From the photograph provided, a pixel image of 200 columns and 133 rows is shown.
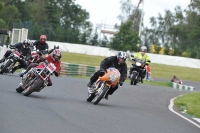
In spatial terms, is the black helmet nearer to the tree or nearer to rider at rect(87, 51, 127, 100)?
rider at rect(87, 51, 127, 100)

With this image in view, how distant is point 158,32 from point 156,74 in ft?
194

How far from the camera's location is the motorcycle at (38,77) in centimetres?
1466

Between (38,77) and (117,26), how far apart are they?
89996mm

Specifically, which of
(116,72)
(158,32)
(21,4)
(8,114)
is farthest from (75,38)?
(8,114)

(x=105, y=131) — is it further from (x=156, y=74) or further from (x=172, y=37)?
(x=172, y=37)

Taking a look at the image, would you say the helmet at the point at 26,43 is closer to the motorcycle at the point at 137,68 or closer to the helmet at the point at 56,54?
the motorcycle at the point at 137,68

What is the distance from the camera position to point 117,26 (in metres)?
104

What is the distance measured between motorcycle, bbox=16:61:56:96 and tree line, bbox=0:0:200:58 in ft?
140

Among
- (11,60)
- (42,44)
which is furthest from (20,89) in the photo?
(11,60)

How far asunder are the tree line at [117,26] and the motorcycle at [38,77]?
42713mm

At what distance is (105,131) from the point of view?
1019 cm

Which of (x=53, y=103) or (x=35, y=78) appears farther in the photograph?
→ (x=35, y=78)

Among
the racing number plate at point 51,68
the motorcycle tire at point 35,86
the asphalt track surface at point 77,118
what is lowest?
the asphalt track surface at point 77,118

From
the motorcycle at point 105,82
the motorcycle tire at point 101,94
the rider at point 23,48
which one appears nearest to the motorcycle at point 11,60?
the rider at point 23,48
